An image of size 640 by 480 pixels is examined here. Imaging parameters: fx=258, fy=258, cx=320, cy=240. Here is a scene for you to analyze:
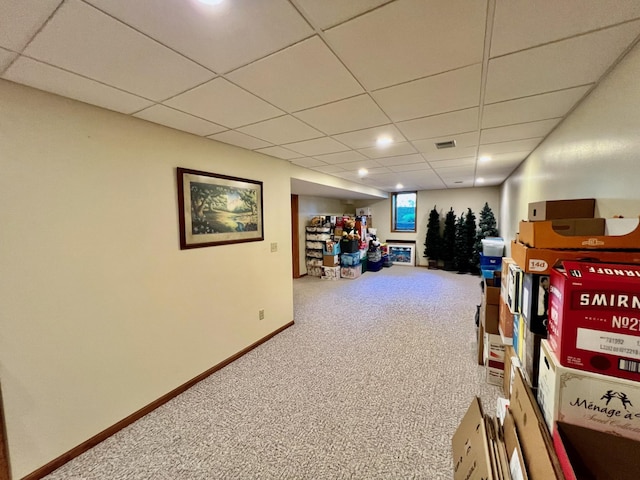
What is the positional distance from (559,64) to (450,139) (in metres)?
1.30

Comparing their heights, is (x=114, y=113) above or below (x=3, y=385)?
above

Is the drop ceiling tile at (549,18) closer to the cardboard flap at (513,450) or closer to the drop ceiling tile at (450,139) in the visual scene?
the drop ceiling tile at (450,139)

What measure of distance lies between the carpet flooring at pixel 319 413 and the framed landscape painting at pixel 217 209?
1.35 metres

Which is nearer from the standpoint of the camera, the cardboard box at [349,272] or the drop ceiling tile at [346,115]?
the drop ceiling tile at [346,115]

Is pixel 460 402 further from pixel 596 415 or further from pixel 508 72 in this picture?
pixel 508 72

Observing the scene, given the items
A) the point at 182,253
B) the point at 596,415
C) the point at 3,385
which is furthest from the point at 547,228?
the point at 3,385

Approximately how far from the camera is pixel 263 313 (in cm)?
319

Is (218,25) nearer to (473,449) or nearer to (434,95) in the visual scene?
(434,95)

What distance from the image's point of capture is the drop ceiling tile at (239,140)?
2363 millimetres

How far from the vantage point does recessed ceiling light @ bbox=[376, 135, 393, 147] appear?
8.43 feet

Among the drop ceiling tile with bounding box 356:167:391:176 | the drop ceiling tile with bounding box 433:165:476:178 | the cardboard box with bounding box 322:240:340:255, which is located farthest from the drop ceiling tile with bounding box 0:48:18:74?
the cardboard box with bounding box 322:240:340:255

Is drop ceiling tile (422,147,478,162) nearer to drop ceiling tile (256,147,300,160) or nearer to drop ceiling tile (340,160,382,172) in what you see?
drop ceiling tile (340,160,382,172)

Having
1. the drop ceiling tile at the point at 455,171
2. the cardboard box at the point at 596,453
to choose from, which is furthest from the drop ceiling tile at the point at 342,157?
the cardboard box at the point at 596,453

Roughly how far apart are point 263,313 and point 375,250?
4670 millimetres
